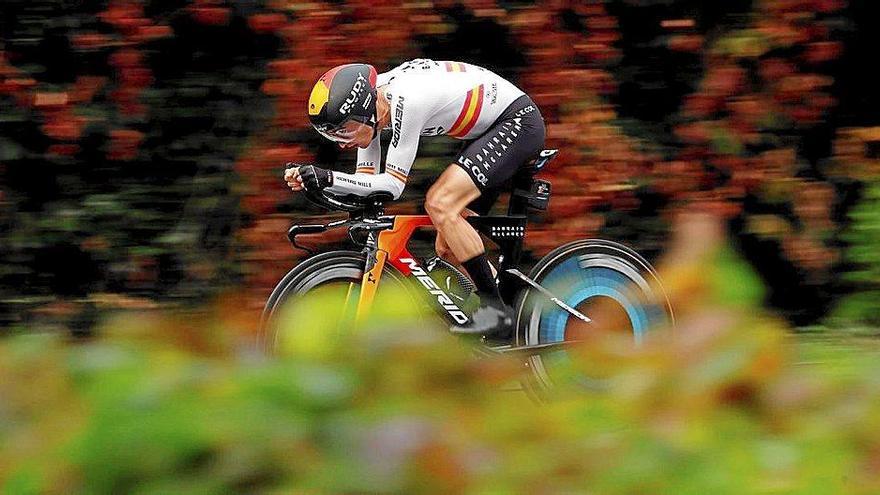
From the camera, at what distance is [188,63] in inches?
334

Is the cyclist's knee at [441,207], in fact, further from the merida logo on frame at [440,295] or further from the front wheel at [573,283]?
the front wheel at [573,283]

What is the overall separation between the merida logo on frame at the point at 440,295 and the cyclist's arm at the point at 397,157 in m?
0.33

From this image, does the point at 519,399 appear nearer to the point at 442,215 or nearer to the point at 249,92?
the point at 442,215

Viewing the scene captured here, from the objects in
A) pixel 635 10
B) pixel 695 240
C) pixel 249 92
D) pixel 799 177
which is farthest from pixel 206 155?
pixel 695 240

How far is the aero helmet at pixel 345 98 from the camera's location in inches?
231

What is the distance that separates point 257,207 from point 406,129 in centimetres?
241

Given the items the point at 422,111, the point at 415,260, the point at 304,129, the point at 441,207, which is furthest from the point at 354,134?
the point at 304,129

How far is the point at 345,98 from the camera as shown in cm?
586

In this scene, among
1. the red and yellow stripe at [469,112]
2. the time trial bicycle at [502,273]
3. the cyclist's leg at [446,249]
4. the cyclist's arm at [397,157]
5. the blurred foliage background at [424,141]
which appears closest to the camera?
the cyclist's arm at [397,157]

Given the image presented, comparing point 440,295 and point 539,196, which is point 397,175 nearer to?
point 440,295

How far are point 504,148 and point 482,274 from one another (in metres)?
0.52

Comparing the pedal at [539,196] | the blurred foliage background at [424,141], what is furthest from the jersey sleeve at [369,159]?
the blurred foliage background at [424,141]

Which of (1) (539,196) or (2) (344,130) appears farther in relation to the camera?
(1) (539,196)

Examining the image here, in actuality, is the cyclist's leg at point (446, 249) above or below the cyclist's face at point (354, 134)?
below
